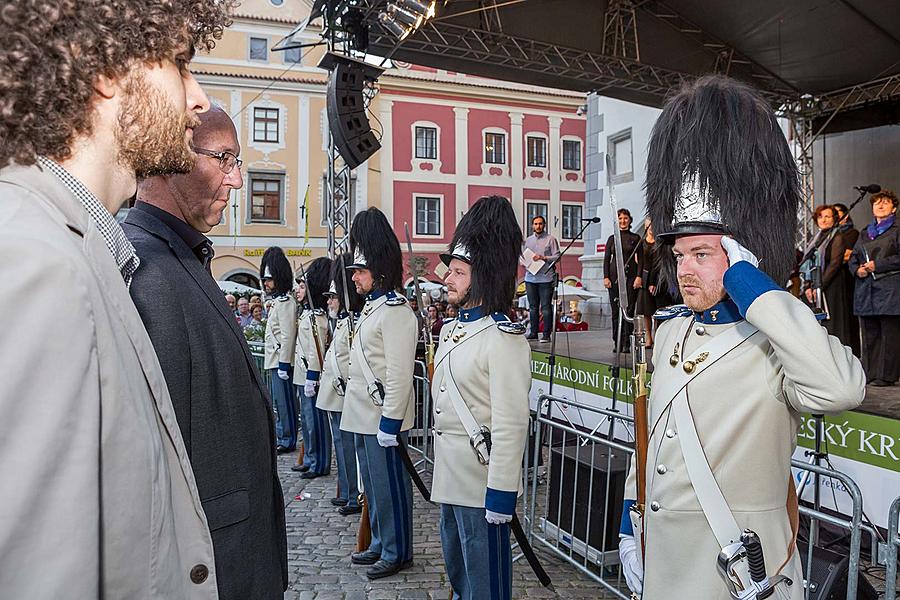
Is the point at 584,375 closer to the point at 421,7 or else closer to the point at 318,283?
the point at 318,283

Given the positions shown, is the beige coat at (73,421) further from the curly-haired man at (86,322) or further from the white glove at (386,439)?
the white glove at (386,439)

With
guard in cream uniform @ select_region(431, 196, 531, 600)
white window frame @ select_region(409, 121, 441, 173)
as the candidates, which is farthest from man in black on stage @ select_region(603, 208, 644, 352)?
white window frame @ select_region(409, 121, 441, 173)

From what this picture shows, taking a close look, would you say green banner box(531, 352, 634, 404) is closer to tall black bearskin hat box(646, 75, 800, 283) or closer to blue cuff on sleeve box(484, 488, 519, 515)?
blue cuff on sleeve box(484, 488, 519, 515)

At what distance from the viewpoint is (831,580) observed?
3002mm

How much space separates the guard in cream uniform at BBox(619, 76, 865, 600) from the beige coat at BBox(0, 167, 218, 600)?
1612mm

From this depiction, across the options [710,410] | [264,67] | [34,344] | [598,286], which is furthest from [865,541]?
[264,67]

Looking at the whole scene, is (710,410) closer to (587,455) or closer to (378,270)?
(587,455)

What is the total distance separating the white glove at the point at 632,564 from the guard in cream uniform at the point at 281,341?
248 inches

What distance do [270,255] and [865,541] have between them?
7241 millimetres

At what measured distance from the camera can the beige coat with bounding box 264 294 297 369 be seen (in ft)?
27.4

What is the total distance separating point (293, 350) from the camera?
332 inches

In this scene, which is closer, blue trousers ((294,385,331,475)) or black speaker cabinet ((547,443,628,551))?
black speaker cabinet ((547,443,628,551))

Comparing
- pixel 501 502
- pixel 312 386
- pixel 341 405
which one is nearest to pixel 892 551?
pixel 501 502

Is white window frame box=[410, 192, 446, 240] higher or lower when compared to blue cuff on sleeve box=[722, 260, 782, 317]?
higher
